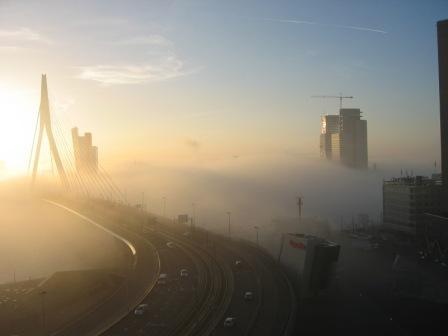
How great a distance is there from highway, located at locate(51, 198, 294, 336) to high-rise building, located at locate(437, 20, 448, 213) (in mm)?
19351

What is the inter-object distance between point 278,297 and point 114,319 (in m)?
6.67

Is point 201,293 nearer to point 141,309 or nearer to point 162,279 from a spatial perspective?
point 162,279

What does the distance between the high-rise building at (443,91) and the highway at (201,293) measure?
1935 centimetres

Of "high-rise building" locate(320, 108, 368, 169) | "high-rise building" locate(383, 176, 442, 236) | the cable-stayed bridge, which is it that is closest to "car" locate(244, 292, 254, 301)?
the cable-stayed bridge

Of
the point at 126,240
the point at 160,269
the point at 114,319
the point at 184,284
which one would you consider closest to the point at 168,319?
the point at 114,319

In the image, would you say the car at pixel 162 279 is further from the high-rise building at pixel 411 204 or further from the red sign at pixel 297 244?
the high-rise building at pixel 411 204

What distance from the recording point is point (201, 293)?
18953 mm

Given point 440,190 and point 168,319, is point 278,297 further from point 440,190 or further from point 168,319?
point 440,190

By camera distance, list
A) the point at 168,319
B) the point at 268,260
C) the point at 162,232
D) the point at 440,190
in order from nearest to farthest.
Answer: the point at 168,319 → the point at 268,260 → the point at 162,232 → the point at 440,190

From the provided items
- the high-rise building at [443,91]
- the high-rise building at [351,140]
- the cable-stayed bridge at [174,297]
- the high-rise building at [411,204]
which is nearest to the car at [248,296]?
the cable-stayed bridge at [174,297]

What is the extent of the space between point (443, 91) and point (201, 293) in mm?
29516

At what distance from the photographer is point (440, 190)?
3994 cm

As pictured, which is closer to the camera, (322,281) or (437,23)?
(322,281)

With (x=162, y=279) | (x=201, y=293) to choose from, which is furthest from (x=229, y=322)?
(x=162, y=279)
